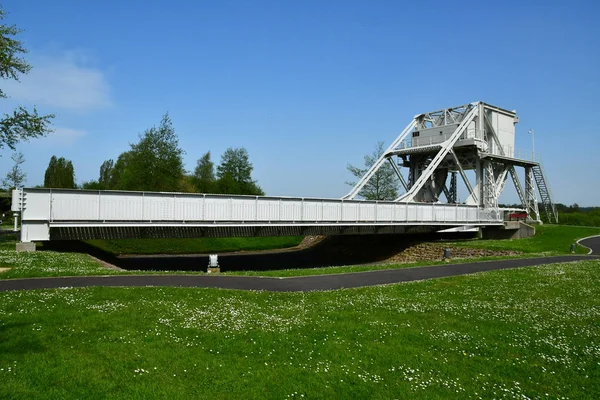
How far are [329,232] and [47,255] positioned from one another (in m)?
18.6

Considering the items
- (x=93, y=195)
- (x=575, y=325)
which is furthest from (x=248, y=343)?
(x=93, y=195)

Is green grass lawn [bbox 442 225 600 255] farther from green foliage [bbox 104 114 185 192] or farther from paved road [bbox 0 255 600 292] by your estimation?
green foliage [bbox 104 114 185 192]

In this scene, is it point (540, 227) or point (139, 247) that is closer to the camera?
point (139, 247)

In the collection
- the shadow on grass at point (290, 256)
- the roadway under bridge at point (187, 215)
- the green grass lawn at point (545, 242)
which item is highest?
the roadway under bridge at point (187, 215)

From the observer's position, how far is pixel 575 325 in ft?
36.1

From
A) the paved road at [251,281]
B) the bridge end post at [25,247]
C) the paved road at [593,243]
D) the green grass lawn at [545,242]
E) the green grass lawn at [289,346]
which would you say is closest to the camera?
the green grass lawn at [289,346]

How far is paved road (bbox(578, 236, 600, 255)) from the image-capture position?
109ft

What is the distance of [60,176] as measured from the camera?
62031 mm

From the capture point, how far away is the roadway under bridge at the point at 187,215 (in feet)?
74.8

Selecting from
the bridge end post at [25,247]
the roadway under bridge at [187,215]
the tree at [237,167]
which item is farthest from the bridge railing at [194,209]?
the tree at [237,167]

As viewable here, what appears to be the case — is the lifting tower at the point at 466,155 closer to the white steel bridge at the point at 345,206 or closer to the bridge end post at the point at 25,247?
the white steel bridge at the point at 345,206

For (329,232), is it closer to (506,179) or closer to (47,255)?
(47,255)

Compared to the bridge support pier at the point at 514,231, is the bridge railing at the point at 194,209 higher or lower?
higher

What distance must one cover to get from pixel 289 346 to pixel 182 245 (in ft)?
118
